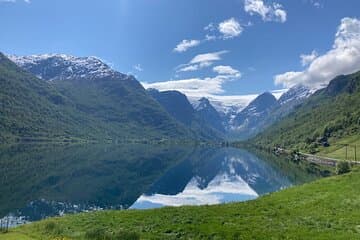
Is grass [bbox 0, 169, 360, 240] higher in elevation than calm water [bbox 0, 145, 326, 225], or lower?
higher

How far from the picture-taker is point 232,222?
47719 millimetres

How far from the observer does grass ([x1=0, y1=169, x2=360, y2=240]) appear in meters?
42.2

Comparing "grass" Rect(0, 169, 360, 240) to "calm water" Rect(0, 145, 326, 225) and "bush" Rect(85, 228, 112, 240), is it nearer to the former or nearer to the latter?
"bush" Rect(85, 228, 112, 240)

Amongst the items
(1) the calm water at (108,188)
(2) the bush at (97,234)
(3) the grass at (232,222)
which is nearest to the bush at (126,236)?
(3) the grass at (232,222)

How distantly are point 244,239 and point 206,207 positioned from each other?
67.6 ft

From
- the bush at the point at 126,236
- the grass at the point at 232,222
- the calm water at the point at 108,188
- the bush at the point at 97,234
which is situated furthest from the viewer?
the calm water at the point at 108,188

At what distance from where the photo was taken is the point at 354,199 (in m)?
55.1

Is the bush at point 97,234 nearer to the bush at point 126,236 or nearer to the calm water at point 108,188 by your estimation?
the bush at point 126,236

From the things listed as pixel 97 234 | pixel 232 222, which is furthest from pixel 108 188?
pixel 232 222

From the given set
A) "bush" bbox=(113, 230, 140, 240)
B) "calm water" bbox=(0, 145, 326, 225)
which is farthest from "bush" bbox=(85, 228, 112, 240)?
"calm water" bbox=(0, 145, 326, 225)

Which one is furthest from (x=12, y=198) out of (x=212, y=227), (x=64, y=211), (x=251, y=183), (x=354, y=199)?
(x=251, y=183)

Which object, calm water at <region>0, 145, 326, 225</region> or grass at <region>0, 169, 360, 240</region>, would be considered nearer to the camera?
grass at <region>0, 169, 360, 240</region>

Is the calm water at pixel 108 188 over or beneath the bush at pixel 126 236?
beneath

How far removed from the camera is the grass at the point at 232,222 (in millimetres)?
42156
